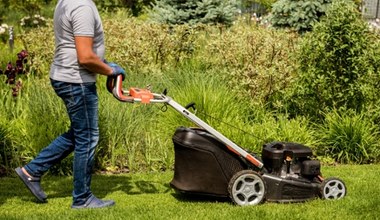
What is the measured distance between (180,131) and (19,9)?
1613cm

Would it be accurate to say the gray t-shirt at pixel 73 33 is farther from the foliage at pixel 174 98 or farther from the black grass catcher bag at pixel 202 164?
the foliage at pixel 174 98

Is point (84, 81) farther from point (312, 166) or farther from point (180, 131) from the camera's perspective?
point (312, 166)

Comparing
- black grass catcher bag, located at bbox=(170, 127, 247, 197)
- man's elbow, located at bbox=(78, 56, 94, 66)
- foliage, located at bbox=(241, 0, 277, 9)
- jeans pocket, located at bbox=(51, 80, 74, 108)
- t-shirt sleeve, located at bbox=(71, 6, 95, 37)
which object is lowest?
black grass catcher bag, located at bbox=(170, 127, 247, 197)

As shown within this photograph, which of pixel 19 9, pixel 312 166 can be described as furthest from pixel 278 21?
pixel 19 9

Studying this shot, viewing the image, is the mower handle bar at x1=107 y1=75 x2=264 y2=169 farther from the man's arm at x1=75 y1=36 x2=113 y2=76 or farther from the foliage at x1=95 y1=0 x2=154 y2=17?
the foliage at x1=95 y1=0 x2=154 y2=17

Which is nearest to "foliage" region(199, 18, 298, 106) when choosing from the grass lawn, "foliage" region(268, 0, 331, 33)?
the grass lawn

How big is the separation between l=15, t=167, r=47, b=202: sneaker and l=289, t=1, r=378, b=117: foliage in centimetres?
345

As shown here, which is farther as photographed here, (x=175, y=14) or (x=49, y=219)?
(x=175, y=14)

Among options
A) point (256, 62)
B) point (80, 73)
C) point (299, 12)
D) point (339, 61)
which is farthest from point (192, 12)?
point (80, 73)

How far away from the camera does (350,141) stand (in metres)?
7.15

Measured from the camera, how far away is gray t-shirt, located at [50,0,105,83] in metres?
4.72

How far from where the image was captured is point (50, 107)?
22.3 ft

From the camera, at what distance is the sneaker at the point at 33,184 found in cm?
529

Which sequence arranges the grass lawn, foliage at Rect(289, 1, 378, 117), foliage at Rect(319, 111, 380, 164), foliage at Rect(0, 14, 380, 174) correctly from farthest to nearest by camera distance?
1. foliage at Rect(289, 1, 378, 117)
2. foliage at Rect(319, 111, 380, 164)
3. foliage at Rect(0, 14, 380, 174)
4. the grass lawn
